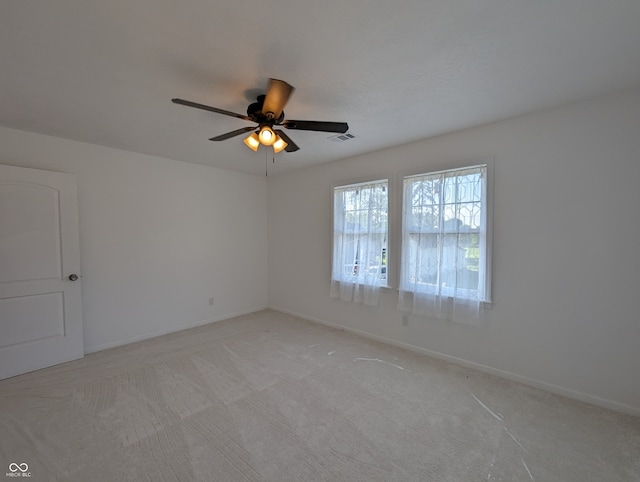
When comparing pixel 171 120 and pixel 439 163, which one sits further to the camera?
pixel 439 163

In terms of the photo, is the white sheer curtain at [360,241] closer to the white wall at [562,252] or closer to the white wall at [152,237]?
the white wall at [562,252]

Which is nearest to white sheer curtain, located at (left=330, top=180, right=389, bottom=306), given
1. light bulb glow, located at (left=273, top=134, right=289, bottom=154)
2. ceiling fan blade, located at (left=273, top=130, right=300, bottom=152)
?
ceiling fan blade, located at (left=273, top=130, right=300, bottom=152)

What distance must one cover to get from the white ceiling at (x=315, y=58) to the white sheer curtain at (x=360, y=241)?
1.11 m

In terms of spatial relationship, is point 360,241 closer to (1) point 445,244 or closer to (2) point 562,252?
(1) point 445,244

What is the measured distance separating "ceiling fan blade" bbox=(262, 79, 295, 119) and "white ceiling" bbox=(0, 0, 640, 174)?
0.07 m

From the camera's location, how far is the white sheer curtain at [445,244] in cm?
269

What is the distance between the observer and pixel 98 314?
3.23m

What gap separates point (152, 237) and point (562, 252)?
4.69 metres

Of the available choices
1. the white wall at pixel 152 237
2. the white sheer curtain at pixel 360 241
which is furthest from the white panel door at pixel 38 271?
the white sheer curtain at pixel 360 241

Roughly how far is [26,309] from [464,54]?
14.8 feet

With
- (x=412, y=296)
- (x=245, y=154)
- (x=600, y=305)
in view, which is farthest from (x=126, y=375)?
(x=600, y=305)

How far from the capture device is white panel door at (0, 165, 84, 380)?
2629 millimetres

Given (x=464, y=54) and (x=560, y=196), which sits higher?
(x=464, y=54)

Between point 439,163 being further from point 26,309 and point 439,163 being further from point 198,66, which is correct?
point 26,309
